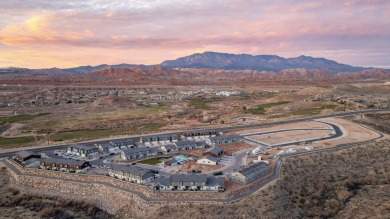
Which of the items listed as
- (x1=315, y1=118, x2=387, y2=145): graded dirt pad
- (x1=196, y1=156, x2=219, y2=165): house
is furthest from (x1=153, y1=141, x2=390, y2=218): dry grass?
(x1=196, y1=156, x2=219, y2=165): house

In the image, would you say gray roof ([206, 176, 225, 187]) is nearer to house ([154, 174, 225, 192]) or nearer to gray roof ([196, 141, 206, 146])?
house ([154, 174, 225, 192])

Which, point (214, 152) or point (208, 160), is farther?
point (214, 152)

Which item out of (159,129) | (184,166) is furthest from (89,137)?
(184,166)

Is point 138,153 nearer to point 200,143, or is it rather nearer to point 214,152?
point 200,143

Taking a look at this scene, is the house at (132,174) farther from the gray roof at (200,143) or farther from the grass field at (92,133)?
the grass field at (92,133)

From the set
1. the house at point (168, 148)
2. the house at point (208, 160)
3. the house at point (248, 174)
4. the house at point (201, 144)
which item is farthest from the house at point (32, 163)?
the house at point (248, 174)

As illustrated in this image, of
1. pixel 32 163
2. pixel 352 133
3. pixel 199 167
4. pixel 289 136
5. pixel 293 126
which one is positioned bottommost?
pixel 32 163

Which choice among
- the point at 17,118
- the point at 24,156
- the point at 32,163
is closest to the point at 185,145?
the point at 32,163
